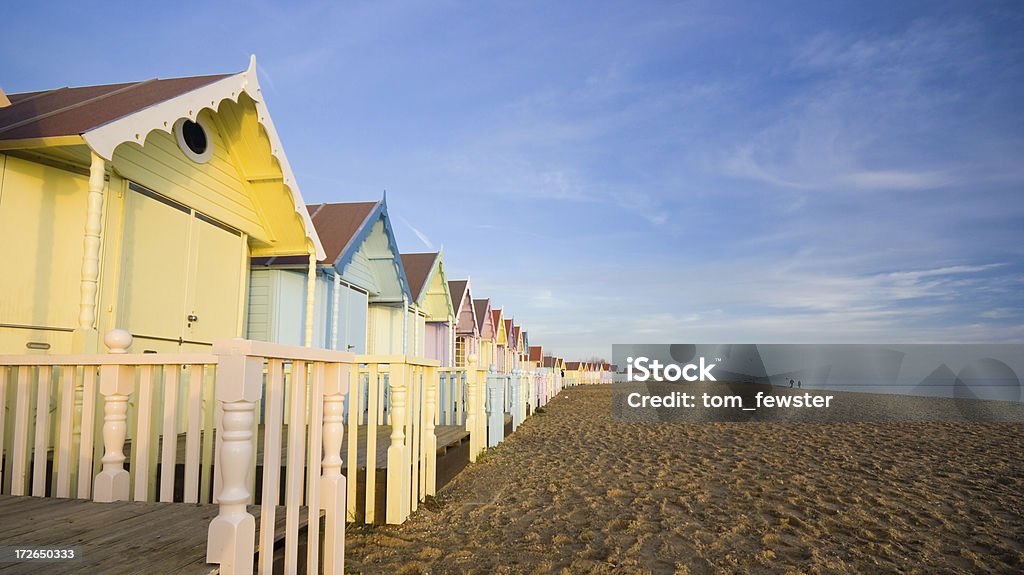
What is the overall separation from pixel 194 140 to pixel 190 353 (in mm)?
4357

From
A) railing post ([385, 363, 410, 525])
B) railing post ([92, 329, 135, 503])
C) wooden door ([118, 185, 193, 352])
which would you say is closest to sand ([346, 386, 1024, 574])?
railing post ([385, 363, 410, 525])

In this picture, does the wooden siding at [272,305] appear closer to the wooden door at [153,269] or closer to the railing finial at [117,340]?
the wooden door at [153,269]

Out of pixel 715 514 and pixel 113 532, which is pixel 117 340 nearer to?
pixel 113 532

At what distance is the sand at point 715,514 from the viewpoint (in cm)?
405

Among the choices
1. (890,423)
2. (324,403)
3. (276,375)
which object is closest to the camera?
(276,375)

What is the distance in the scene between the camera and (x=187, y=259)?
6.86m

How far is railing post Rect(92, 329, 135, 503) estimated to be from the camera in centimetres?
326

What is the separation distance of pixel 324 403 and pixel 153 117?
365 centimetres

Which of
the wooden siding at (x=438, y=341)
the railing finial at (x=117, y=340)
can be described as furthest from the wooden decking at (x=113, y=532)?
the wooden siding at (x=438, y=341)

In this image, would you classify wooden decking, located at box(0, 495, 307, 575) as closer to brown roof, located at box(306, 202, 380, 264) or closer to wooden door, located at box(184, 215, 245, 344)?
wooden door, located at box(184, 215, 245, 344)

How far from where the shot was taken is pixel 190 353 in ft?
11.1

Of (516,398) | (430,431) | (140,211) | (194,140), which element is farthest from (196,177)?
(516,398)

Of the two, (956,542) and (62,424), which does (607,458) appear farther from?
(62,424)

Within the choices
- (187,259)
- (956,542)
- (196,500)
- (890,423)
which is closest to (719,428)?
(890,423)
